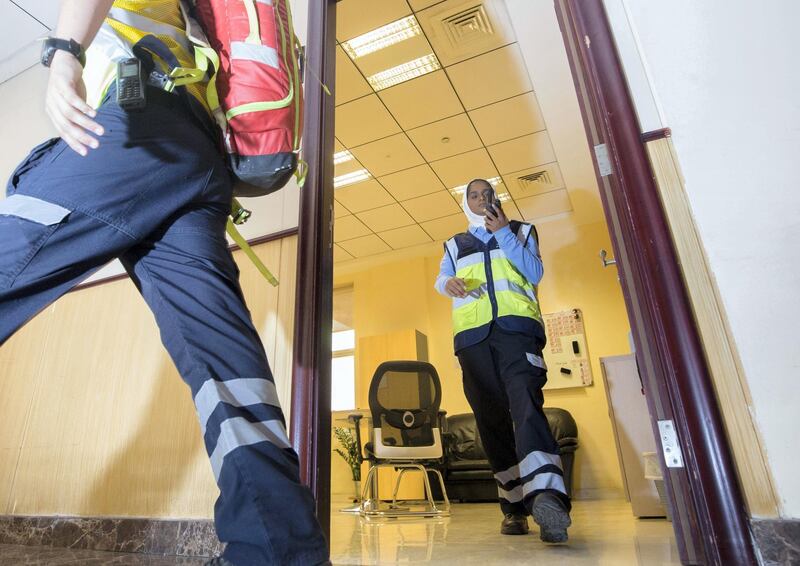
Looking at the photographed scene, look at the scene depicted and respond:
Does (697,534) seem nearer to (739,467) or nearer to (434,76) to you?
(739,467)

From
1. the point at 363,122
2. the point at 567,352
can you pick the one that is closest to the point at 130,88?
the point at 363,122

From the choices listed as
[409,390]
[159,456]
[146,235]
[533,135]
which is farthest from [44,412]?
[533,135]

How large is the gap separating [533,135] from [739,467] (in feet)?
13.1

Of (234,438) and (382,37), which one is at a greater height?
(382,37)

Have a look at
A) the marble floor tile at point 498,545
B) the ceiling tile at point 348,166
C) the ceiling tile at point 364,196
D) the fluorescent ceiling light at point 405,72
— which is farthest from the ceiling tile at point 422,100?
the marble floor tile at point 498,545

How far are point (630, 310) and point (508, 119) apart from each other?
341 cm

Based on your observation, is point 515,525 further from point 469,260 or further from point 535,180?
point 535,180

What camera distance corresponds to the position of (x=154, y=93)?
850mm

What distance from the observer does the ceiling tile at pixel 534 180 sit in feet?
17.1

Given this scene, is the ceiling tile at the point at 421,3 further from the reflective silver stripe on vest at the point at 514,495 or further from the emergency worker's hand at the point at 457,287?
the reflective silver stripe on vest at the point at 514,495

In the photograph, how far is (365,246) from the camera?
6672 mm

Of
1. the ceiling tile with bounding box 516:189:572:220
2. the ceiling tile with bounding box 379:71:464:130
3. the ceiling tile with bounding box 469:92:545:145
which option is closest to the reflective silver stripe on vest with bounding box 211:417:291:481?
the ceiling tile with bounding box 379:71:464:130

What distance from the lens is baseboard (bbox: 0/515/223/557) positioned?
5.28ft

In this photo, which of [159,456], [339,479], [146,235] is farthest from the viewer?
[339,479]
